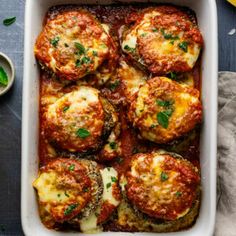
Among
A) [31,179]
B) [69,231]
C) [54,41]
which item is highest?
[54,41]

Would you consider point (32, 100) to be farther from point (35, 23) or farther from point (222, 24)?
point (222, 24)

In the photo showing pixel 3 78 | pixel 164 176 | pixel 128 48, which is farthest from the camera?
pixel 3 78

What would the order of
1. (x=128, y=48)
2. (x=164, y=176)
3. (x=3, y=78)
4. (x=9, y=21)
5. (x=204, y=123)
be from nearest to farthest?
(x=164, y=176) → (x=204, y=123) → (x=128, y=48) → (x=3, y=78) → (x=9, y=21)

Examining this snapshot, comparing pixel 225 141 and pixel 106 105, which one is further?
pixel 225 141

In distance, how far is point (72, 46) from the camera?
4297 mm

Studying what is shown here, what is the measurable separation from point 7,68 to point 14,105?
31 cm

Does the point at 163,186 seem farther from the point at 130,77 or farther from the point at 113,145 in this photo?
the point at 130,77

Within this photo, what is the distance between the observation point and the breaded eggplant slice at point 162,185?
163 inches

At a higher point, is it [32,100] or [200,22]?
[200,22]

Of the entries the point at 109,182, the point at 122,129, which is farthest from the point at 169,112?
the point at 109,182

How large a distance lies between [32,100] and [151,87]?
2.85 feet

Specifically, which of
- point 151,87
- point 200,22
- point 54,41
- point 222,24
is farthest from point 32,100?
point 222,24

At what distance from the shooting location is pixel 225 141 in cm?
464

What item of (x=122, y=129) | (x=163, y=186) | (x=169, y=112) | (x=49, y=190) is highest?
(x=169, y=112)
